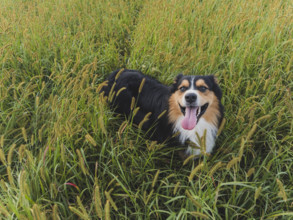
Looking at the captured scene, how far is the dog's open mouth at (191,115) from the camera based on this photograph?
6.73ft

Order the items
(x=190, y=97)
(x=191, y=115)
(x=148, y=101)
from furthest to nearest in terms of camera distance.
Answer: (x=148, y=101), (x=191, y=115), (x=190, y=97)

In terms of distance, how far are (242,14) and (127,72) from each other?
7.38 feet

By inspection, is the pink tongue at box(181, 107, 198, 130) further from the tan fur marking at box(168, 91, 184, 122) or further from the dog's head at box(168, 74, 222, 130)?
the tan fur marking at box(168, 91, 184, 122)

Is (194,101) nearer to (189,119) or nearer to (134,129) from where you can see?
(189,119)

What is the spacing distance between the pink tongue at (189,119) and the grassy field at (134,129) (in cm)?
34

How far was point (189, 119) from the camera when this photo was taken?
208cm

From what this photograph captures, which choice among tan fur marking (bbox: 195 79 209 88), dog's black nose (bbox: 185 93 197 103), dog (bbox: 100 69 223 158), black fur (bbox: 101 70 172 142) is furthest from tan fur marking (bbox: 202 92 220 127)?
black fur (bbox: 101 70 172 142)

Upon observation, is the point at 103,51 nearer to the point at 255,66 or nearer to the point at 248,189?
the point at 255,66

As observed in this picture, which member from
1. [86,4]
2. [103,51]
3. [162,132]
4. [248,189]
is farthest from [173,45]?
[86,4]

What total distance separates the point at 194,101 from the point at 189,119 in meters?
0.20

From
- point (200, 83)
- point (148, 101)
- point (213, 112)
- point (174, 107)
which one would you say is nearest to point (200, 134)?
point (213, 112)

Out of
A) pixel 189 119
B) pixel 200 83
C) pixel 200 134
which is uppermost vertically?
pixel 200 83

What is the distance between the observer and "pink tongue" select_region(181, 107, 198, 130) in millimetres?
2049

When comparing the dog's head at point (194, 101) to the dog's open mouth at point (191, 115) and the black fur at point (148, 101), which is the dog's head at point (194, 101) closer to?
the dog's open mouth at point (191, 115)
